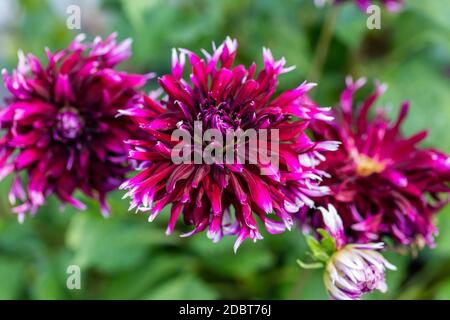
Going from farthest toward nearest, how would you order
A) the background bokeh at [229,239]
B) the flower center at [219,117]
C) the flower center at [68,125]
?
the background bokeh at [229,239]
the flower center at [68,125]
the flower center at [219,117]

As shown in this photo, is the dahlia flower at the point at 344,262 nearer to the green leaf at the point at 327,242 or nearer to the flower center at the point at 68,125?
the green leaf at the point at 327,242

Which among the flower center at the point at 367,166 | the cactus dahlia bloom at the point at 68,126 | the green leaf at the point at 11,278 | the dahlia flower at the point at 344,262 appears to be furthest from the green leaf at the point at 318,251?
the green leaf at the point at 11,278

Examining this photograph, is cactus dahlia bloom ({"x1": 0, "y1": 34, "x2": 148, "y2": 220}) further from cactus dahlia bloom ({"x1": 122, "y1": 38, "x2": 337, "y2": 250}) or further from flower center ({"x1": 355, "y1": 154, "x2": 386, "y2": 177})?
flower center ({"x1": 355, "y1": 154, "x2": 386, "y2": 177})

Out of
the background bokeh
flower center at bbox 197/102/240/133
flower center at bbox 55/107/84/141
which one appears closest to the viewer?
flower center at bbox 197/102/240/133

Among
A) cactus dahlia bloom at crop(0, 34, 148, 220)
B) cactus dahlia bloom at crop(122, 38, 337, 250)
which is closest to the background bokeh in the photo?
cactus dahlia bloom at crop(0, 34, 148, 220)

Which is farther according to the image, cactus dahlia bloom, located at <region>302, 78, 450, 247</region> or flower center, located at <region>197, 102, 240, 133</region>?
cactus dahlia bloom, located at <region>302, 78, 450, 247</region>
